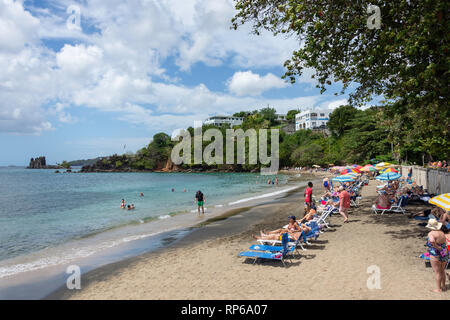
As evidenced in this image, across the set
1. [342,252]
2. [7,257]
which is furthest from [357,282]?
[7,257]

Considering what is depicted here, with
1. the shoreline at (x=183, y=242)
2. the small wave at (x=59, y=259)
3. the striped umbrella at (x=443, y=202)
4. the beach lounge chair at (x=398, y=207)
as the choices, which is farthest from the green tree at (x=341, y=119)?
the small wave at (x=59, y=259)

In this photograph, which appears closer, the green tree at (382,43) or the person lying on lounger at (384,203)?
the green tree at (382,43)

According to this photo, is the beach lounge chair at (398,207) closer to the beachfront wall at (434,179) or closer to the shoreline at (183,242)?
the beachfront wall at (434,179)

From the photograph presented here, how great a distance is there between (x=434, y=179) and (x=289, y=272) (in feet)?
51.9

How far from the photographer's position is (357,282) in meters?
6.52

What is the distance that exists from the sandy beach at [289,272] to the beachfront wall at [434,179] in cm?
684

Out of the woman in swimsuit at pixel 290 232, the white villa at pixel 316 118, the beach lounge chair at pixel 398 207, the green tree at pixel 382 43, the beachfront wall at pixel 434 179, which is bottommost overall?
the woman in swimsuit at pixel 290 232

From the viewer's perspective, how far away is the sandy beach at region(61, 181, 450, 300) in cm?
630

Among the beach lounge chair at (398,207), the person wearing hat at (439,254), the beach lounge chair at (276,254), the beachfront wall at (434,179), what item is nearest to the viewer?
the person wearing hat at (439,254)

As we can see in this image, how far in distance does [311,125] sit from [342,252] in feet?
356

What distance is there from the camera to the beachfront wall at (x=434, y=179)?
1661 centimetres

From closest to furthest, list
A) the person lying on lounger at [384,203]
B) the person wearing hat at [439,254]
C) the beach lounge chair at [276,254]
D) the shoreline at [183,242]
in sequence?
1. the person wearing hat at [439,254]
2. the beach lounge chair at [276,254]
3. the shoreline at [183,242]
4. the person lying on lounger at [384,203]

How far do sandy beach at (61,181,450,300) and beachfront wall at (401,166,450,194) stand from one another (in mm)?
6836
